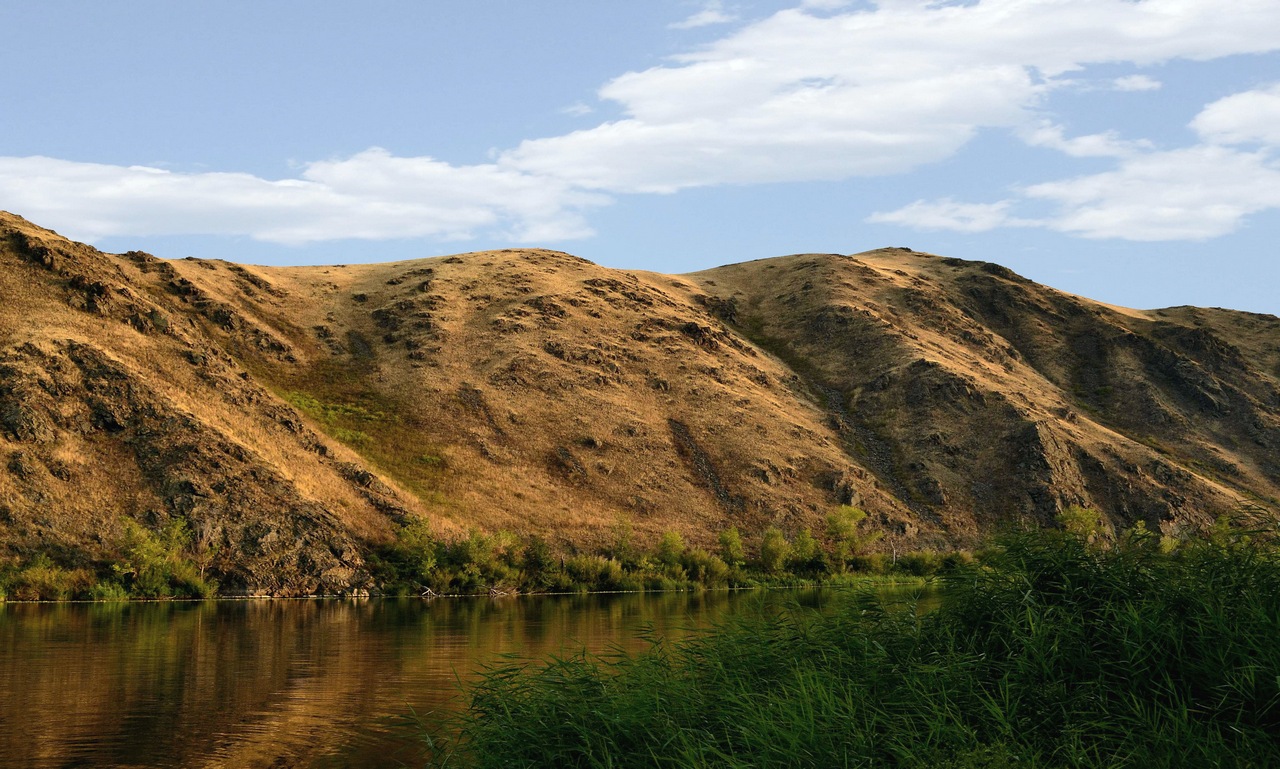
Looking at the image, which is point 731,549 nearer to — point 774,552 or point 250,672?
point 774,552

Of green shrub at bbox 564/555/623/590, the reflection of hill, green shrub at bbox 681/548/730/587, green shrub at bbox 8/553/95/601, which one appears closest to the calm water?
the reflection of hill

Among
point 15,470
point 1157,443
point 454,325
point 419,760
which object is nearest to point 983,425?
point 1157,443

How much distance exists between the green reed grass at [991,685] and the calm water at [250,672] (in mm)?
2017

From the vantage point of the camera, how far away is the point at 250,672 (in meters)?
38.4

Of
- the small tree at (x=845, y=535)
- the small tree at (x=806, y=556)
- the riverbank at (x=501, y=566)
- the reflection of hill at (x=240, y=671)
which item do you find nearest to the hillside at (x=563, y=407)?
the riverbank at (x=501, y=566)

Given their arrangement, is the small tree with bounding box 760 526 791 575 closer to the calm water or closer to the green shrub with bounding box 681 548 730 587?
the green shrub with bounding box 681 548 730 587

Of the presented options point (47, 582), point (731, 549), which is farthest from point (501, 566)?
point (47, 582)

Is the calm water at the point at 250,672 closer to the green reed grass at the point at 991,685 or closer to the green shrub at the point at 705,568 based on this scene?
the green reed grass at the point at 991,685

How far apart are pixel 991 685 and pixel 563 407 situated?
380 feet

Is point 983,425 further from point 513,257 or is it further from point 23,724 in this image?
point 23,724

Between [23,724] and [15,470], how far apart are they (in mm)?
58478

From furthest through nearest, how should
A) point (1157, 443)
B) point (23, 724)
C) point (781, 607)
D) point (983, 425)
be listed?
point (1157, 443) < point (983, 425) < point (23, 724) < point (781, 607)

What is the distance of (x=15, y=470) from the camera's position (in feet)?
254

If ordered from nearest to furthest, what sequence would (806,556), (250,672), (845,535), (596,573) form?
(250,672), (596,573), (806,556), (845,535)
